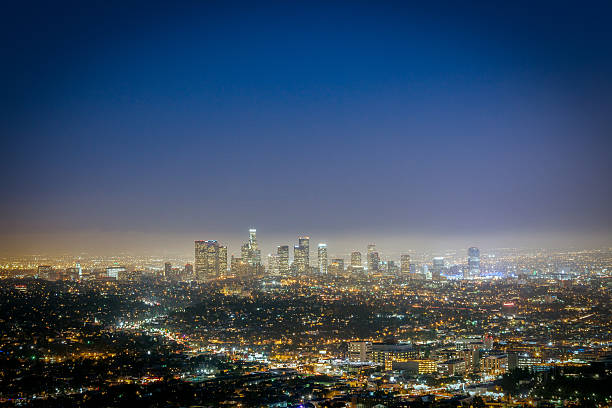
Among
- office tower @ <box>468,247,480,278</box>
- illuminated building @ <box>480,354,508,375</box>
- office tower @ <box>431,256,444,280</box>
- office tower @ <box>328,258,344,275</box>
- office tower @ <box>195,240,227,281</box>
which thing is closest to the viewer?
illuminated building @ <box>480,354,508,375</box>

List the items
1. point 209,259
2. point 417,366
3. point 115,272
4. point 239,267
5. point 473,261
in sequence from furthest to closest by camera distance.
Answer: point 239,267 < point 473,261 < point 209,259 < point 115,272 < point 417,366

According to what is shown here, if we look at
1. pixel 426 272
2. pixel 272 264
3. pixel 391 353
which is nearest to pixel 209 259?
pixel 272 264

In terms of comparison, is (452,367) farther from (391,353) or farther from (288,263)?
(288,263)

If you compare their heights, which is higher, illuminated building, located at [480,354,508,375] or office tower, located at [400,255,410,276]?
office tower, located at [400,255,410,276]

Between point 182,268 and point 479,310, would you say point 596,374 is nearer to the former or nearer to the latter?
point 479,310

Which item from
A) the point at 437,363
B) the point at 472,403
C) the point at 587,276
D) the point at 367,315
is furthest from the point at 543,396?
the point at 587,276

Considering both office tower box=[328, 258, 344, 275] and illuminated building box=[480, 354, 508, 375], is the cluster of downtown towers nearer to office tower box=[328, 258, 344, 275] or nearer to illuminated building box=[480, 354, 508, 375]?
office tower box=[328, 258, 344, 275]

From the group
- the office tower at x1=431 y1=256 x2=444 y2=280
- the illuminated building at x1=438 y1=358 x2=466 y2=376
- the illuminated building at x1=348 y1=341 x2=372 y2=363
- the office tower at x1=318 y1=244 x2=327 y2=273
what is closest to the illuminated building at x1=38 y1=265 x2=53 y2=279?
the office tower at x1=318 y1=244 x2=327 y2=273
